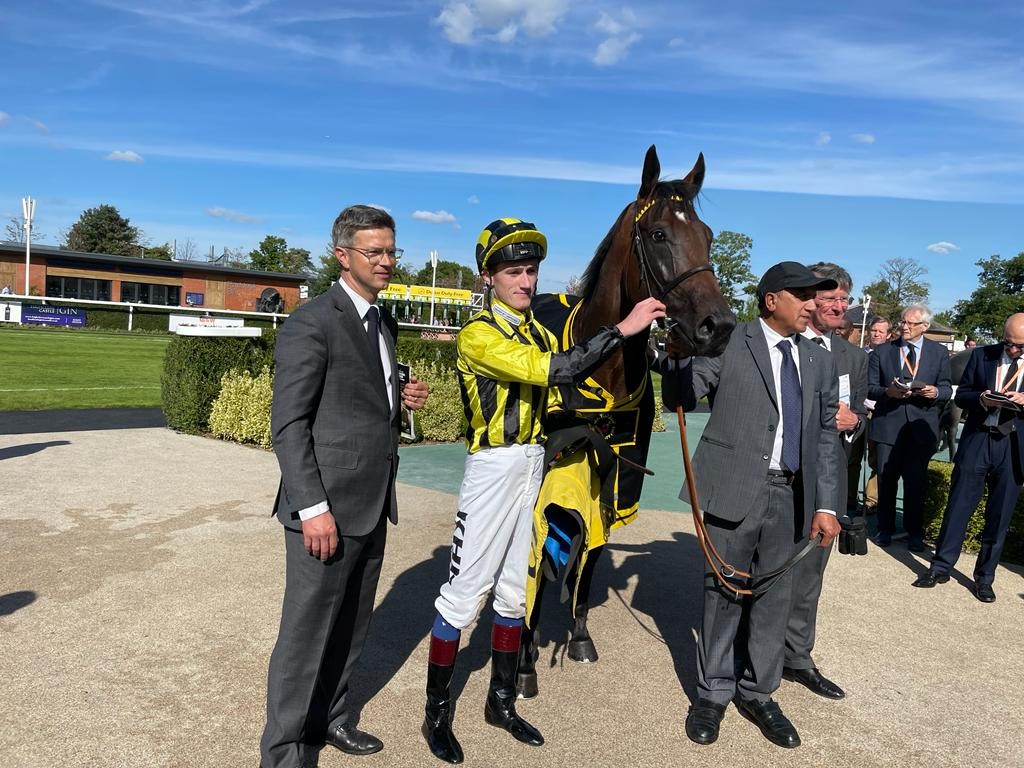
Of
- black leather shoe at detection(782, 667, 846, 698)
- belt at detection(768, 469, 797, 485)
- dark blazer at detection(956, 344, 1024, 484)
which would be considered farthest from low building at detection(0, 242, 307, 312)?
belt at detection(768, 469, 797, 485)

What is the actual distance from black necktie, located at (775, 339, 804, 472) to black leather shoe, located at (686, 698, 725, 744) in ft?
3.85

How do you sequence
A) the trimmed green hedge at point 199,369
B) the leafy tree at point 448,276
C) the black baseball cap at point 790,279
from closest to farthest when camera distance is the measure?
the black baseball cap at point 790,279 → the trimmed green hedge at point 199,369 → the leafy tree at point 448,276

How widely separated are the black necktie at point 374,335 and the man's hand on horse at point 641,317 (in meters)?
0.93

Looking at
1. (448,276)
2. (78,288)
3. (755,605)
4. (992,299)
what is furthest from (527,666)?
(448,276)

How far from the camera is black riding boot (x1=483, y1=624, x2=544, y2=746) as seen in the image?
3.35 meters

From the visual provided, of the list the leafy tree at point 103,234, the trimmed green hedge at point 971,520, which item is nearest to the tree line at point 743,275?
the leafy tree at point 103,234

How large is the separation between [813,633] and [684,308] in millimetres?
2307

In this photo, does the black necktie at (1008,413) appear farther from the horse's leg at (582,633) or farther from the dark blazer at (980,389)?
the horse's leg at (582,633)

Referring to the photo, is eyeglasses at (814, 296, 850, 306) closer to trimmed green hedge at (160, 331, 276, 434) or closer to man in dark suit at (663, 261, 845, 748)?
man in dark suit at (663, 261, 845, 748)

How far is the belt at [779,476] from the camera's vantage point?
3.50 m

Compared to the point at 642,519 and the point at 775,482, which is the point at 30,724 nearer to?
the point at 775,482

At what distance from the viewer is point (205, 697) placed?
345 cm

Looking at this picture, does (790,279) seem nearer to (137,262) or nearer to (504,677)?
(504,677)

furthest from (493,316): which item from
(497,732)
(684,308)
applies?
(497,732)
